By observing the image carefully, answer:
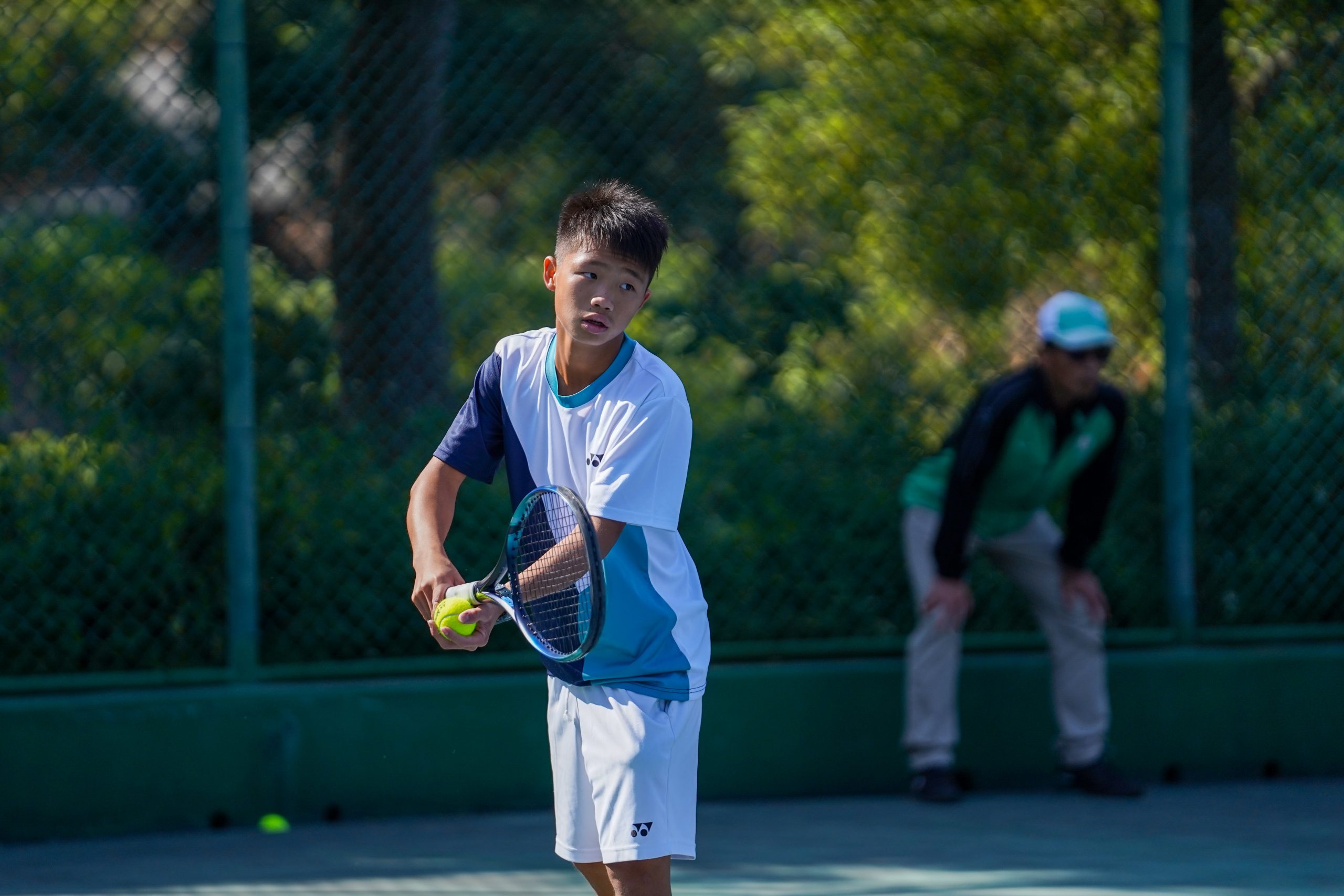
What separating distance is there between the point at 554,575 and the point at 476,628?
164mm

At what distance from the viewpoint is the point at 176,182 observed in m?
5.41

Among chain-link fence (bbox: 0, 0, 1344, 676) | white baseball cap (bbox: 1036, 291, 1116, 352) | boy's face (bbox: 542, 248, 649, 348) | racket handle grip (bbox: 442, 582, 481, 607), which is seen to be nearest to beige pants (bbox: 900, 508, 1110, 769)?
chain-link fence (bbox: 0, 0, 1344, 676)

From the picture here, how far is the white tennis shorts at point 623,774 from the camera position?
9.51 ft

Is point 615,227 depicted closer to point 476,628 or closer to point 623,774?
point 476,628

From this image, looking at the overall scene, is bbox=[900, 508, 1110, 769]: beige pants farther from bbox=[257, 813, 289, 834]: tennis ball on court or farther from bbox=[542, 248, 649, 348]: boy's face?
bbox=[542, 248, 649, 348]: boy's face

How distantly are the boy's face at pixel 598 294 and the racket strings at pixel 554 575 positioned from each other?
31 cm

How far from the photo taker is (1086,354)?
205 inches

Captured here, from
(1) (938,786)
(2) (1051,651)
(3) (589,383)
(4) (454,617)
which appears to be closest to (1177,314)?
(2) (1051,651)

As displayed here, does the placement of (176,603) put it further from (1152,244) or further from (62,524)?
(1152,244)

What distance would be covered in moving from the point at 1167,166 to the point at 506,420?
375 centimetres

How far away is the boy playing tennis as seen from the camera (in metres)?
2.88

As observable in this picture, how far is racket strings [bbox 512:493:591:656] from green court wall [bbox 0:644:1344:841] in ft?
8.86

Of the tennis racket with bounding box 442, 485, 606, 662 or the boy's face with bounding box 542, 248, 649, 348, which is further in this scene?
the boy's face with bounding box 542, 248, 649, 348

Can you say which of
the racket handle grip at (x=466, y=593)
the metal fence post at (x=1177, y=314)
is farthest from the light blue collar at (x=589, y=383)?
the metal fence post at (x=1177, y=314)
